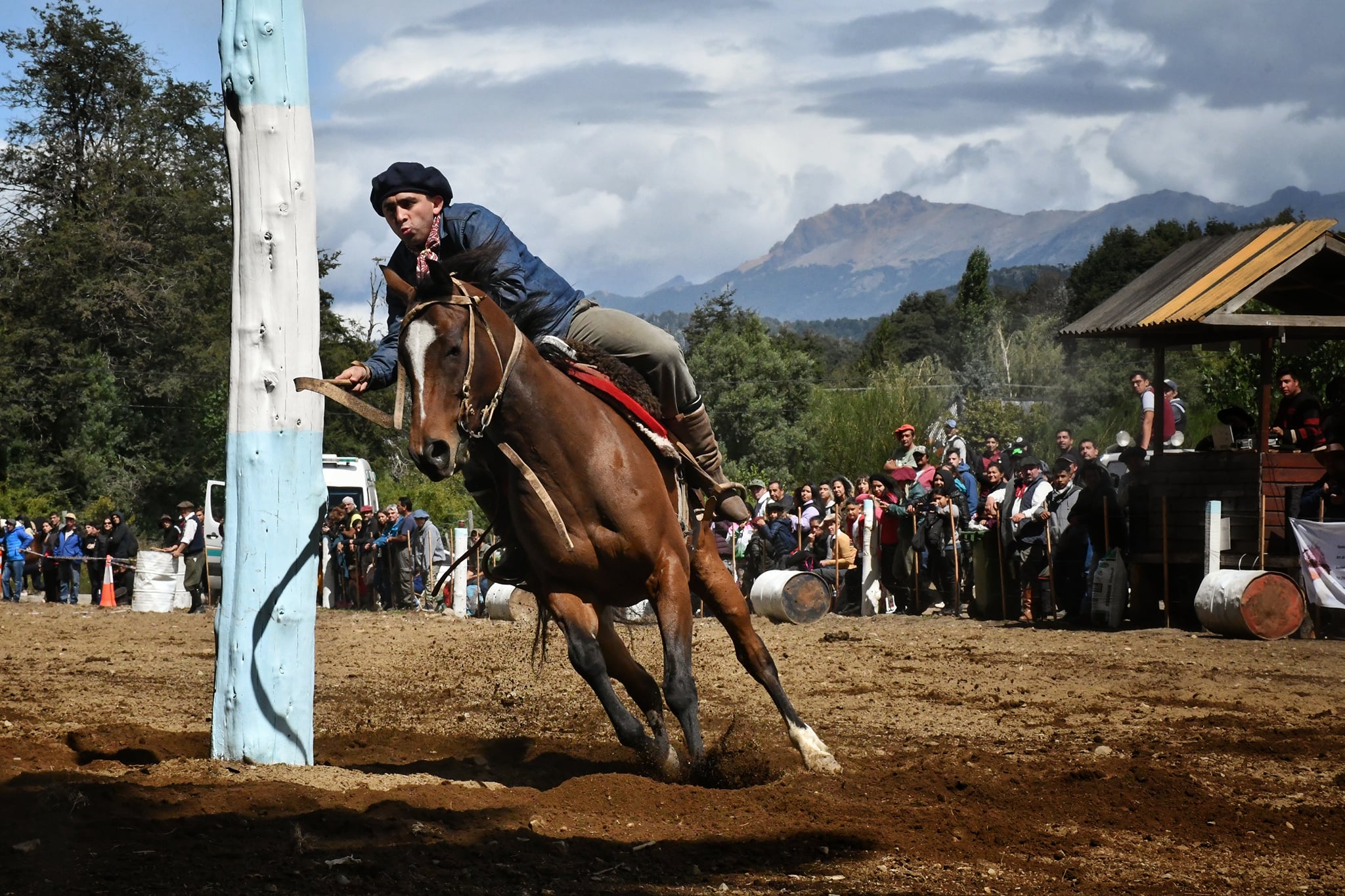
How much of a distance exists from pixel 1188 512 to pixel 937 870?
1070cm

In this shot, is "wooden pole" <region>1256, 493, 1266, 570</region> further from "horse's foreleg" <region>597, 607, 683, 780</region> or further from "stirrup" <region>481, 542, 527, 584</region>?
"stirrup" <region>481, 542, 527, 584</region>

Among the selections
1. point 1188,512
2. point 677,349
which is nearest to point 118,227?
point 1188,512

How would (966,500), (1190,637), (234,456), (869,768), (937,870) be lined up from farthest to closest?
(966,500) → (1190,637) → (869,768) → (234,456) → (937,870)

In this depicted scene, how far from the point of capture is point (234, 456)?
6.00 m

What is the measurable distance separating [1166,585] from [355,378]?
34.0ft

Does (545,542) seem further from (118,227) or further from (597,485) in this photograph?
(118,227)

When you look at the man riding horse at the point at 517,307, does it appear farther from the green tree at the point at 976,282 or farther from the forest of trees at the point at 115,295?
the green tree at the point at 976,282

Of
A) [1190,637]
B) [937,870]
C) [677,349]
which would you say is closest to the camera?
[937,870]

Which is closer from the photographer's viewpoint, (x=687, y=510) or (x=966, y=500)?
(x=687, y=510)

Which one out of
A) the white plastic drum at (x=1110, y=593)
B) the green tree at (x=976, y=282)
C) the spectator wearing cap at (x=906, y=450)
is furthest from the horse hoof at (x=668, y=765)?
the green tree at (x=976, y=282)

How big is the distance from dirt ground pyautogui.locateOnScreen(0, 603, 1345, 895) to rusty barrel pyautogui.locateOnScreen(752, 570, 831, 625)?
425 centimetres

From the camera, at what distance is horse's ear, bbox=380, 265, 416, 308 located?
600 cm

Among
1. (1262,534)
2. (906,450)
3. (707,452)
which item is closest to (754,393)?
(906,450)

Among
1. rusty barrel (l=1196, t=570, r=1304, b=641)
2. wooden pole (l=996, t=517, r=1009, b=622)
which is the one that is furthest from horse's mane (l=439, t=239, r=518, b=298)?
wooden pole (l=996, t=517, r=1009, b=622)
